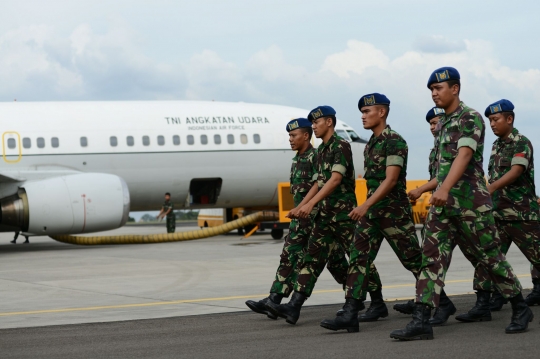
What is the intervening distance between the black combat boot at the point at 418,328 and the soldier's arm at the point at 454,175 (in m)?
0.84

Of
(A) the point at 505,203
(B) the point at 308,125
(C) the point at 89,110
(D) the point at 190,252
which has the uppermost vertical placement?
(C) the point at 89,110

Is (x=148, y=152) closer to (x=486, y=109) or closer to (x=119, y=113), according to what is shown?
(x=119, y=113)

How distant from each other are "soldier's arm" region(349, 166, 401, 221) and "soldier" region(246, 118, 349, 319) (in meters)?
0.90

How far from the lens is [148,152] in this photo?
2169cm

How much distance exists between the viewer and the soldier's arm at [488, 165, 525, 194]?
7.90m

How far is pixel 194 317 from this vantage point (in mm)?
8141

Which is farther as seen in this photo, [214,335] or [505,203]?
[505,203]

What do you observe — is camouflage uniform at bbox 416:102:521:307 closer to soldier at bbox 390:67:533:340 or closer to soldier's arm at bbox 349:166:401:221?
soldier at bbox 390:67:533:340

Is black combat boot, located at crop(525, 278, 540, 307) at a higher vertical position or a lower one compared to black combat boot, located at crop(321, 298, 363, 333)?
lower

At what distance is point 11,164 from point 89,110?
7.96 feet

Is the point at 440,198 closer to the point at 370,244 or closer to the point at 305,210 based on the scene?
the point at 370,244

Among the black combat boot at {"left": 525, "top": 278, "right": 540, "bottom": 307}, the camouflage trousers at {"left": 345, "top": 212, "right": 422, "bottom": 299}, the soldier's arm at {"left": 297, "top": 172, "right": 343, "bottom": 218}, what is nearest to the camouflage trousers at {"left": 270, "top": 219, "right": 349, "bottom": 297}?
the soldier's arm at {"left": 297, "top": 172, "right": 343, "bottom": 218}

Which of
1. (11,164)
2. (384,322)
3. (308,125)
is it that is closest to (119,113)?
(11,164)

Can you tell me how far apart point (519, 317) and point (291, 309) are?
1.99 metres
